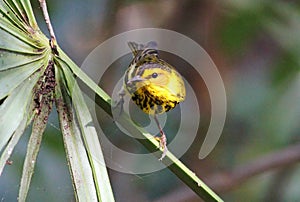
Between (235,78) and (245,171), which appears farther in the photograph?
(235,78)

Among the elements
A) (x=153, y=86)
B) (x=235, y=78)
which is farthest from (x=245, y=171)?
(x=153, y=86)

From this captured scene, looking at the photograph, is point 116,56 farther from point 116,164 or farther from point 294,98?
point 294,98

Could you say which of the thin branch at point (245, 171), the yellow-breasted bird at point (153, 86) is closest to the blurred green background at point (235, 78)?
the thin branch at point (245, 171)

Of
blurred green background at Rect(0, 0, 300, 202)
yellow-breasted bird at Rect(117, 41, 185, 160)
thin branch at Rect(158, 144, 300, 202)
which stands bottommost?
yellow-breasted bird at Rect(117, 41, 185, 160)

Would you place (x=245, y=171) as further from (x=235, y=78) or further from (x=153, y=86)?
(x=153, y=86)

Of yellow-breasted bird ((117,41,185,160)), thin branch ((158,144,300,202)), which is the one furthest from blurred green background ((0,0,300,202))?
yellow-breasted bird ((117,41,185,160))

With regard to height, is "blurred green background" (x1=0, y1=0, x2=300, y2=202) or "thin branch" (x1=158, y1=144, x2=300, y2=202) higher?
"blurred green background" (x1=0, y1=0, x2=300, y2=202)

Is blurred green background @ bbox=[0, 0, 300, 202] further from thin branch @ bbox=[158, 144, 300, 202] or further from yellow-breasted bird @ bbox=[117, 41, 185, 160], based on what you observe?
yellow-breasted bird @ bbox=[117, 41, 185, 160]

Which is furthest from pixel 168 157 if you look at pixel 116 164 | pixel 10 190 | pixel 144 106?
pixel 116 164

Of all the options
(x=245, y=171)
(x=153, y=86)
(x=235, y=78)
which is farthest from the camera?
(x=235, y=78)
